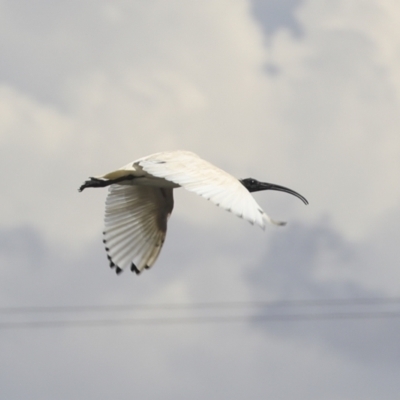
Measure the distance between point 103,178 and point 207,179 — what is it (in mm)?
2165

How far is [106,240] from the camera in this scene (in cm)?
1174

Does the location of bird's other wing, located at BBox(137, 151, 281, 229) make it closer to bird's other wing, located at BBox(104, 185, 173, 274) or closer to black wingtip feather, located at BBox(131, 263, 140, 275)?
bird's other wing, located at BBox(104, 185, 173, 274)

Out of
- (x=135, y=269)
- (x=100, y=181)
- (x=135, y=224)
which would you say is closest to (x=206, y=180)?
(x=100, y=181)

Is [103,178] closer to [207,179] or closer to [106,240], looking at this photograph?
[106,240]

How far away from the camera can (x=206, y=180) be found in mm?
8586

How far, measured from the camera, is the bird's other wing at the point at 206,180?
24.8ft

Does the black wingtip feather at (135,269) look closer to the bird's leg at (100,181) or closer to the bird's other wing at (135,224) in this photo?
the bird's other wing at (135,224)

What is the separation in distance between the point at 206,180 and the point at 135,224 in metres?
3.35

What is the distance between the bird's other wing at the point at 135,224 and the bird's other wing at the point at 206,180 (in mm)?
1518

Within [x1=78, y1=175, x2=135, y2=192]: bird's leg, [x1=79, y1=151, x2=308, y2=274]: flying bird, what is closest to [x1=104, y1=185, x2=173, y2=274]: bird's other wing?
[x1=79, y1=151, x2=308, y2=274]: flying bird

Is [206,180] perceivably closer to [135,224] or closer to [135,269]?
[135,269]

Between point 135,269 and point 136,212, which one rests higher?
point 136,212

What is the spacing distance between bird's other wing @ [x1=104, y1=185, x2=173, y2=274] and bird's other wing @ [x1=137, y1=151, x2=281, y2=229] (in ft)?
4.98

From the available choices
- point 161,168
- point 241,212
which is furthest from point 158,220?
point 241,212
